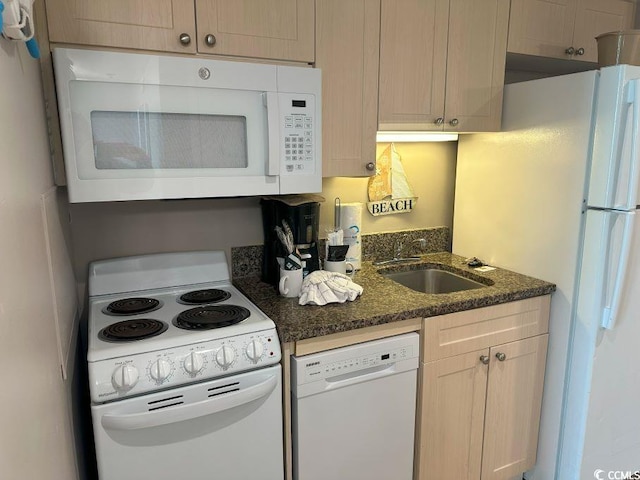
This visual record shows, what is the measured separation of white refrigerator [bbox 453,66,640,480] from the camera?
1.63 meters

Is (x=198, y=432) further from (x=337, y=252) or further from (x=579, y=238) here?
(x=579, y=238)

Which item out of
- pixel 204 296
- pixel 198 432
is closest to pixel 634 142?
pixel 204 296

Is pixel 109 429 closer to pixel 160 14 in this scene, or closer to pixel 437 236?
pixel 160 14

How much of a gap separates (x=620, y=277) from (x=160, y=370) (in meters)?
1.62

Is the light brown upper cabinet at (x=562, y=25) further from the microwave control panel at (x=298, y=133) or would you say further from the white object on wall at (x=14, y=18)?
the white object on wall at (x=14, y=18)

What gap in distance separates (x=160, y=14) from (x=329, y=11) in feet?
1.89

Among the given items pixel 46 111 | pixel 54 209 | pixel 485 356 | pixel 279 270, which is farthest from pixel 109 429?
pixel 485 356

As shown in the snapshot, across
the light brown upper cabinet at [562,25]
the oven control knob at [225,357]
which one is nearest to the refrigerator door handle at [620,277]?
the light brown upper cabinet at [562,25]

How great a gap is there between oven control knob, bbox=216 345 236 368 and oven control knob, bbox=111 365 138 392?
225 mm

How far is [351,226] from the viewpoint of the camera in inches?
79.6

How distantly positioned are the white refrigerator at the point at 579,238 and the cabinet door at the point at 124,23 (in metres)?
1.38

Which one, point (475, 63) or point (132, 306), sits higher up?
point (475, 63)

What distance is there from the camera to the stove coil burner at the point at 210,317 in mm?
1401

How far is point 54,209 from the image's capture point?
1303 millimetres
